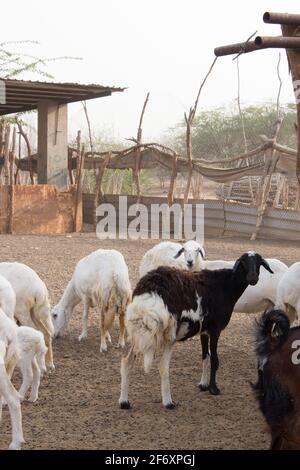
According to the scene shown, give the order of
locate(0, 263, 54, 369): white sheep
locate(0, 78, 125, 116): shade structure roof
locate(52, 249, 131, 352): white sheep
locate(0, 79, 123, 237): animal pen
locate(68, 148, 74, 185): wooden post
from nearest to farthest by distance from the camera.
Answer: locate(0, 263, 54, 369): white sheep < locate(52, 249, 131, 352): white sheep < locate(0, 78, 125, 116): shade structure roof < locate(0, 79, 123, 237): animal pen < locate(68, 148, 74, 185): wooden post

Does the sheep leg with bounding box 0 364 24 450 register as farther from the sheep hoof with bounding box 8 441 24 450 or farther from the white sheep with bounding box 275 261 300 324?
the white sheep with bounding box 275 261 300 324

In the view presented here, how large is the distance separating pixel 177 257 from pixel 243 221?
1145cm

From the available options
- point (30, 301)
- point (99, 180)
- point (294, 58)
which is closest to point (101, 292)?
point (30, 301)

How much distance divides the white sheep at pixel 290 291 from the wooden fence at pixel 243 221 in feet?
37.6

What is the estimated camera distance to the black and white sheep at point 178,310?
649 cm

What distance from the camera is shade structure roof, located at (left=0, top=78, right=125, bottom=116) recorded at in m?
18.9

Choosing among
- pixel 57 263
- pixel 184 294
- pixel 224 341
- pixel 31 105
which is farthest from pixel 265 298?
pixel 31 105

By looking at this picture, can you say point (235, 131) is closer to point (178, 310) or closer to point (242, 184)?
point (242, 184)

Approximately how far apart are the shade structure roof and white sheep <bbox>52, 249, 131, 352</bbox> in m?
10.4

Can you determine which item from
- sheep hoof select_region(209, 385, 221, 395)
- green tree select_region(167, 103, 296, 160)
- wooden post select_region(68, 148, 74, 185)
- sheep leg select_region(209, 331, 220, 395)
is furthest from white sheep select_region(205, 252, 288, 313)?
green tree select_region(167, 103, 296, 160)

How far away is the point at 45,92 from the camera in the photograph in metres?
20.0

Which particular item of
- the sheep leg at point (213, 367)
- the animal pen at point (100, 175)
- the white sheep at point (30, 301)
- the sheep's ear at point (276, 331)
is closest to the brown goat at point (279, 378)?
the sheep's ear at point (276, 331)

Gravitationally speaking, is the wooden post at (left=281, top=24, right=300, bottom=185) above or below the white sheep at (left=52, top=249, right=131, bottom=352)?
above

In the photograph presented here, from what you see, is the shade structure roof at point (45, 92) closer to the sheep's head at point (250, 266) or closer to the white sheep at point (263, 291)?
the white sheep at point (263, 291)
